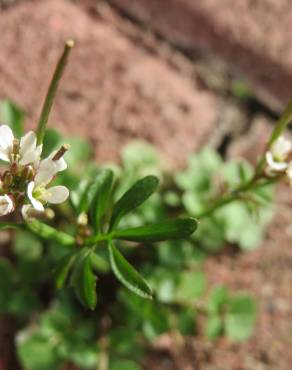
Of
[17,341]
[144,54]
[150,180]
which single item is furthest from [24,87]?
[150,180]

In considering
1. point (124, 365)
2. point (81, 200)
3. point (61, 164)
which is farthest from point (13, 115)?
point (124, 365)

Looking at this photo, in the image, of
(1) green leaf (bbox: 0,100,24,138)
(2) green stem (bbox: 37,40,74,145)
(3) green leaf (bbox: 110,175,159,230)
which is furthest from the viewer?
(1) green leaf (bbox: 0,100,24,138)

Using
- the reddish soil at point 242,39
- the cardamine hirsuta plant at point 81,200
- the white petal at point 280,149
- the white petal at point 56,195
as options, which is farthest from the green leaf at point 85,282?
the reddish soil at point 242,39

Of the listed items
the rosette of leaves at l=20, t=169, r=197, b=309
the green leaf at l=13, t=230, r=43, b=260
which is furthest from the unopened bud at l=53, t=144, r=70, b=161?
the green leaf at l=13, t=230, r=43, b=260

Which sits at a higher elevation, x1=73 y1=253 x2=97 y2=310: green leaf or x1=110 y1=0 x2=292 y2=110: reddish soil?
x1=110 y1=0 x2=292 y2=110: reddish soil

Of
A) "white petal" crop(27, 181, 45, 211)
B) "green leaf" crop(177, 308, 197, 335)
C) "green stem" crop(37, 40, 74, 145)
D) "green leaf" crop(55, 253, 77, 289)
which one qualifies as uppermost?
"green stem" crop(37, 40, 74, 145)

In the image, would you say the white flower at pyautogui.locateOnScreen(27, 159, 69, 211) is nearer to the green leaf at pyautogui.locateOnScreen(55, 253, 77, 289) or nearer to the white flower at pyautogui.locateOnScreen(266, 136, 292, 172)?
the green leaf at pyautogui.locateOnScreen(55, 253, 77, 289)

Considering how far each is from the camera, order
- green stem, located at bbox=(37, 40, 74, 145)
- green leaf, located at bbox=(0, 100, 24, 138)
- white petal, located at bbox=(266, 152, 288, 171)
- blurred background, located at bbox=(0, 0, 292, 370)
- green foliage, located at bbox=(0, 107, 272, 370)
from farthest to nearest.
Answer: blurred background, located at bbox=(0, 0, 292, 370), green foliage, located at bbox=(0, 107, 272, 370), green leaf, located at bbox=(0, 100, 24, 138), white petal, located at bbox=(266, 152, 288, 171), green stem, located at bbox=(37, 40, 74, 145)

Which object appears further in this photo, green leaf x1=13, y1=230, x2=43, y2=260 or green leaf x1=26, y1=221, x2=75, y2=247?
green leaf x1=13, y1=230, x2=43, y2=260
